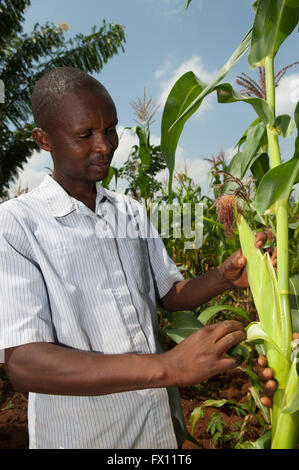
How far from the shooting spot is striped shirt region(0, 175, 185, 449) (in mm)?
639

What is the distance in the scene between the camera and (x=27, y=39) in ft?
21.6

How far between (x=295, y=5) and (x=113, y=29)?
6.80 m

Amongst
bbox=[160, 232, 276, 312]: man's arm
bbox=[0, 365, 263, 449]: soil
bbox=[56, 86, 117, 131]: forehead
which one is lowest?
bbox=[0, 365, 263, 449]: soil

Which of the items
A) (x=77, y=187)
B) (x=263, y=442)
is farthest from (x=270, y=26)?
(x=263, y=442)

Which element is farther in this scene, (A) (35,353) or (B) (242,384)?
(B) (242,384)

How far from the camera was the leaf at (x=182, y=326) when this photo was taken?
1.05 metres

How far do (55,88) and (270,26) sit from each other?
0.42 m

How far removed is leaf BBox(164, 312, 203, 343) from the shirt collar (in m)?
0.47

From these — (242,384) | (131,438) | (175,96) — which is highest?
(175,96)

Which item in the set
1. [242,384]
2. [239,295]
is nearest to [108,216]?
[242,384]

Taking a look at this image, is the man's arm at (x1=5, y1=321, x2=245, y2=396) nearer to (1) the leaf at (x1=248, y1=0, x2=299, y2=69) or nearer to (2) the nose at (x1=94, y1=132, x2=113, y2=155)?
(2) the nose at (x1=94, y1=132, x2=113, y2=155)

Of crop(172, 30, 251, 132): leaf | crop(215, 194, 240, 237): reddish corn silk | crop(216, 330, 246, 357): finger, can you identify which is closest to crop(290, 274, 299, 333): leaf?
crop(215, 194, 240, 237): reddish corn silk

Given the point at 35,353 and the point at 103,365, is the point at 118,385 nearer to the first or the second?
the point at 103,365

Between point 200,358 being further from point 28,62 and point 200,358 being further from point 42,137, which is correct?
point 28,62
